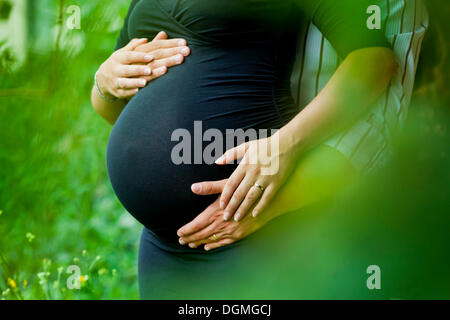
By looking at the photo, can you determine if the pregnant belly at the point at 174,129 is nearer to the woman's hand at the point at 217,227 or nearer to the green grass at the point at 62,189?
the woman's hand at the point at 217,227

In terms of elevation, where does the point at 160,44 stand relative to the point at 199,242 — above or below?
above

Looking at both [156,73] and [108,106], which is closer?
[156,73]

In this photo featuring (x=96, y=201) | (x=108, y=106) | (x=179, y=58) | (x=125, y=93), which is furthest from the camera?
(x=96, y=201)

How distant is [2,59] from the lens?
1.29 metres

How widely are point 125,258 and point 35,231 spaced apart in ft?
1.49

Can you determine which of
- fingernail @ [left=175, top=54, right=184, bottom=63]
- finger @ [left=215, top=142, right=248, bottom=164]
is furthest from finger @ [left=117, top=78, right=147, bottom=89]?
finger @ [left=215, top=142, right=248, bottom=164]

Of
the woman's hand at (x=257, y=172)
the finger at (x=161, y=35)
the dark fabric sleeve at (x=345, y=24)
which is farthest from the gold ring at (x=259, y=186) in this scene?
the finger at (x=161, y=35)

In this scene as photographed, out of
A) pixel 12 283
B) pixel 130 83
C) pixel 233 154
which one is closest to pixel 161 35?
pixel 130 83

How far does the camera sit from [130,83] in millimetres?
1013

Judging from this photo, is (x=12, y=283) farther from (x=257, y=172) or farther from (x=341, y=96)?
(x=341, y=96)

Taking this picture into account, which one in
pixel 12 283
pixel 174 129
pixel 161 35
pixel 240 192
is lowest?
pixel 12 283

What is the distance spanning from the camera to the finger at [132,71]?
0.99m

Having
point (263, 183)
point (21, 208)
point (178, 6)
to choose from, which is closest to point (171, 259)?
point (263, 183)

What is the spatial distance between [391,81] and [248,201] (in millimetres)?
362
